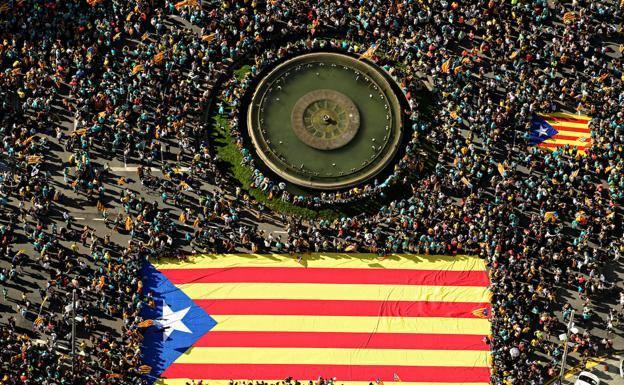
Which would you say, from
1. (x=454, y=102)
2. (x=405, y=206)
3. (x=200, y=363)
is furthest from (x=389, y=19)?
(x=200, y=363)

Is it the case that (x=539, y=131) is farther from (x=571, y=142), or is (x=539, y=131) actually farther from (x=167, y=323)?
(x=167, y=323)

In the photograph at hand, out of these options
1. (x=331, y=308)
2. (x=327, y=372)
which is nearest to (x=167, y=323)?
(x=331, y=308)

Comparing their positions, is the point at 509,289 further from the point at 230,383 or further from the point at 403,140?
the point at 230,383

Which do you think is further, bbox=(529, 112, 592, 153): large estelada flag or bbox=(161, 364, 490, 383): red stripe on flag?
bbox=(529, 112, 592, 153): large estelada flag

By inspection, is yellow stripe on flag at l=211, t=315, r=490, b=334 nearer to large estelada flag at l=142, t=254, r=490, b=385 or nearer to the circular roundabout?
large estelada flag at l=142, t=254, r=490, b=385

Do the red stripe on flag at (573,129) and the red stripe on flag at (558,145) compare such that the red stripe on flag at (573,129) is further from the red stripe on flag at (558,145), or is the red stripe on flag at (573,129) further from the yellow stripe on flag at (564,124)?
the red stripe on flag at (558,145)

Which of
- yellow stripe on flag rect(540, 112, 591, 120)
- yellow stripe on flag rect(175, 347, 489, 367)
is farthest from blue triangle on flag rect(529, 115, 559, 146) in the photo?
yellow stripe on flag rect(175, 347, 489, 367)
